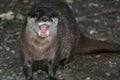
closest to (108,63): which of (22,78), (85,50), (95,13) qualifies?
(85,50)

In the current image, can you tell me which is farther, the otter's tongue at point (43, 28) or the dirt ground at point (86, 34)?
the dirt ground at point (86, 34)

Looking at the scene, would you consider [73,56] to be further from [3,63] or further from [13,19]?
[13,19]

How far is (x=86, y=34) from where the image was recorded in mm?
6156

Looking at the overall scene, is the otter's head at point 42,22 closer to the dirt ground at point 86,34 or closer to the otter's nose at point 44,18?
the otter's nose at point 44,18

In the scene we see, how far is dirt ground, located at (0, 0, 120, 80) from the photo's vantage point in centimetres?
520

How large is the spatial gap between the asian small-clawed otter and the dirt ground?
0.13 m

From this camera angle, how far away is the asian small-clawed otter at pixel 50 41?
453 centimetres

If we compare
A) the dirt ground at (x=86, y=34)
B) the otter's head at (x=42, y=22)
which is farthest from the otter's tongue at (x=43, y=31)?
the dirt ground at (x=86, y=34)

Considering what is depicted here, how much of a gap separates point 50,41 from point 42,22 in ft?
1.06

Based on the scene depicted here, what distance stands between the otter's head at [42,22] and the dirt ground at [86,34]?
2.35 ft

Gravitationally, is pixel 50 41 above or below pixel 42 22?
below

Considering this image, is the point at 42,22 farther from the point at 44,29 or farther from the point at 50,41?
the point at 50,41

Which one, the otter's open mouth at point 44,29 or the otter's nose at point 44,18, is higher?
the otter's nose at point 44,18

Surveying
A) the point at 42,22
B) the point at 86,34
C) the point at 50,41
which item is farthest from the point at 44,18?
the point at 86,34
